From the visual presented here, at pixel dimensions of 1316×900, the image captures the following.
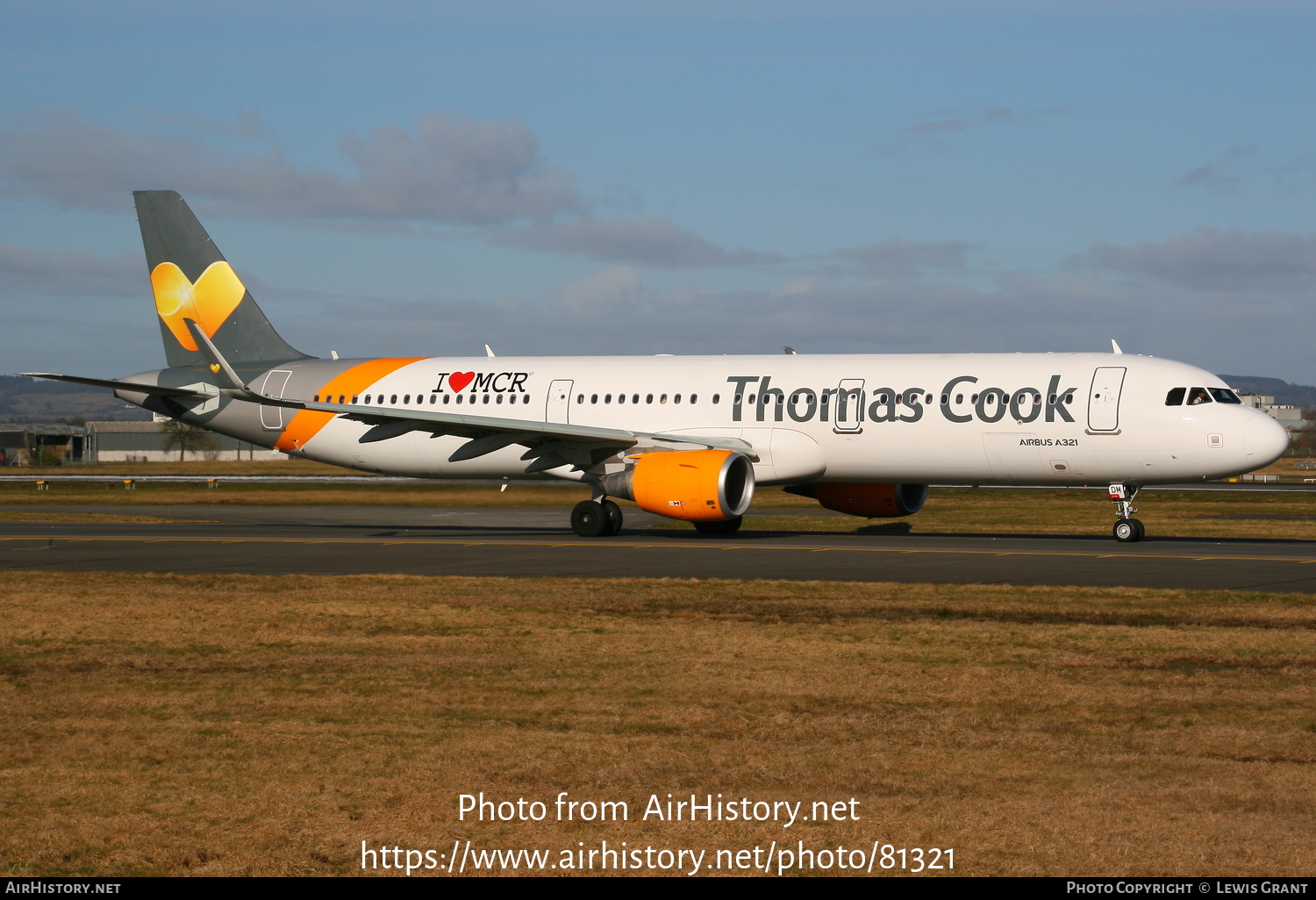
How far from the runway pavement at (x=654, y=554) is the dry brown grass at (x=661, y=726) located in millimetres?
4006

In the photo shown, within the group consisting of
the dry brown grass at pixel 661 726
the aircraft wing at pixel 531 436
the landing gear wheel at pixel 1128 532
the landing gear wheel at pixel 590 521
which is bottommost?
the dry brown grass at pixel 661 726

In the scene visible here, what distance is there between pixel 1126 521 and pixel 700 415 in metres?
9.11

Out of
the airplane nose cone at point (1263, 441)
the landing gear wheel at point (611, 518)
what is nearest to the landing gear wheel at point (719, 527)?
the landing gear wheel at point (611, 518)

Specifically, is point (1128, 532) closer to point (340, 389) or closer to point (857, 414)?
point (857, 414)

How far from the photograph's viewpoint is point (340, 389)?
110ft

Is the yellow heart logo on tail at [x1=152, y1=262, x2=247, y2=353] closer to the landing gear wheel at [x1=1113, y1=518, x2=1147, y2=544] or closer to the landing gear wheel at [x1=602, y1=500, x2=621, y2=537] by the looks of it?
the landing gear wheel at [x1=602, y1=500, x2=621, y2=537]

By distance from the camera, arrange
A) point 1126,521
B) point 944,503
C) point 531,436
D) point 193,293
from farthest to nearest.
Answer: point 944,503
point 193,293
point 531,436
point 1126,521

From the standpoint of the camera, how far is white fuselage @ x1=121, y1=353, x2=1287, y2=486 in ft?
84.3

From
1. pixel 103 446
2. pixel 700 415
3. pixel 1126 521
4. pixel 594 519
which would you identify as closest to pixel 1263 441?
pixel 1126 521

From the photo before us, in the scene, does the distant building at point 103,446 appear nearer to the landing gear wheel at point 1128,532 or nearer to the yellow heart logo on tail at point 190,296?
the yellow heart logo on tail at point 190,296

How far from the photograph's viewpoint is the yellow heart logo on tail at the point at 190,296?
34344mm

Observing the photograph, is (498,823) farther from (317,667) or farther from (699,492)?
(699,492)

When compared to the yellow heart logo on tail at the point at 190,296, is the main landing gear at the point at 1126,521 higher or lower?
lower
